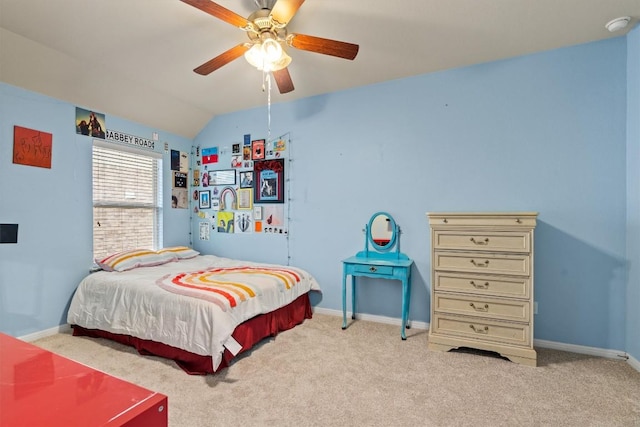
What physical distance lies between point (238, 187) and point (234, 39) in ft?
6.35

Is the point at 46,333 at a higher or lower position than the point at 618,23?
lower

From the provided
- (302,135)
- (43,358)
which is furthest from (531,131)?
(43,358)

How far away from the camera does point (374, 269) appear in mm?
2990

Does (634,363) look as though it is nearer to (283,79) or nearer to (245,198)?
(283,79)

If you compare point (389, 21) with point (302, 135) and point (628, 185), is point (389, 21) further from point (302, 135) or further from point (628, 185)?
point (628, 185)

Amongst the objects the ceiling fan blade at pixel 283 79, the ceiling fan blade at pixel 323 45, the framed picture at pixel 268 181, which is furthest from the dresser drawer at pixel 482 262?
the framed picture at pixel 268 181

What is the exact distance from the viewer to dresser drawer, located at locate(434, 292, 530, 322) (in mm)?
2404

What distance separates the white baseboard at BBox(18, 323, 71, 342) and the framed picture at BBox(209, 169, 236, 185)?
2205 mm

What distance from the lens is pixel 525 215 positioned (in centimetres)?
236

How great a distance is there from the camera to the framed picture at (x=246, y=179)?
13.2 feet

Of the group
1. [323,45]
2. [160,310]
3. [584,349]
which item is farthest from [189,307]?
[584,349]

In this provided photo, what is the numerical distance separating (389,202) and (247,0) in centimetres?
214

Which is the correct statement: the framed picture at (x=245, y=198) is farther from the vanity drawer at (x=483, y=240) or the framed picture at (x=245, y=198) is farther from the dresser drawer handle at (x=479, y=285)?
the dresser drawer handle at (x=479, y=285)

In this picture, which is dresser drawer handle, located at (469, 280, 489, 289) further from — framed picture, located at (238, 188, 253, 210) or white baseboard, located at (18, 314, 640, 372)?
framed picture, located at (238, 188, 253, 210)
